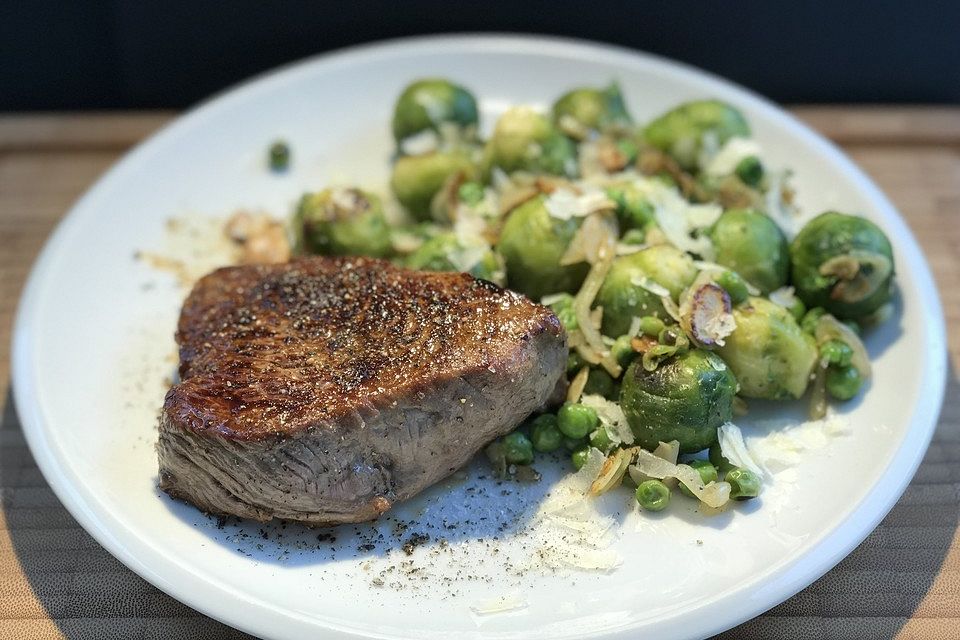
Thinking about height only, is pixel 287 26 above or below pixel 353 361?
above

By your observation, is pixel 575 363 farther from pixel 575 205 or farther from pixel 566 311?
pixel 575 205

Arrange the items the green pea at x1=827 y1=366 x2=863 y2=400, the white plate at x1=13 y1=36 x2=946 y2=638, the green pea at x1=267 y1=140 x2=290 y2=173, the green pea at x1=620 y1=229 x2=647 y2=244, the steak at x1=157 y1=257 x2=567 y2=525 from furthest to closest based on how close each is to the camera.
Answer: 1. the green pea at x1=267 y1=140 x2=290 y2=173
2. the green pea at x1=620 y1=229 x2=647 y2=244
3. the green pea at x1=827 y1=366 x2=863 y2=400
4. the steak at x1=157 y1=257 x2=567 y2=525
5. the white plate at x1=13 y1=36 x2=946 y2=638

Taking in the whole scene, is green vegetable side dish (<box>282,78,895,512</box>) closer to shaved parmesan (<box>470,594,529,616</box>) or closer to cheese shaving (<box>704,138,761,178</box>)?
cheese shaving (<box>704,138,761,178</box>)

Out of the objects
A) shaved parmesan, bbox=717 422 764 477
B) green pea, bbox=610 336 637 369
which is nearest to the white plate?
shaved parmesan, bbox=717 422 764 477

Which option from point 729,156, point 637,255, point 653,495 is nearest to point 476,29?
point 729,156

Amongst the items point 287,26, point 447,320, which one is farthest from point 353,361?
point 287,26

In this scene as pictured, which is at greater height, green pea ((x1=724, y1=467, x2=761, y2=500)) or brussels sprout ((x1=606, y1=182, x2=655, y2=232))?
brussels sprout ((x1=606, y1=182, x2=655, y2=232))

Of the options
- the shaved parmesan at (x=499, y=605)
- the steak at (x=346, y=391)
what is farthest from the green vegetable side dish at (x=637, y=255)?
the shaved parmesan at (x=499, y=605)

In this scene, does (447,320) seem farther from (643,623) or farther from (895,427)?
(895,427)
